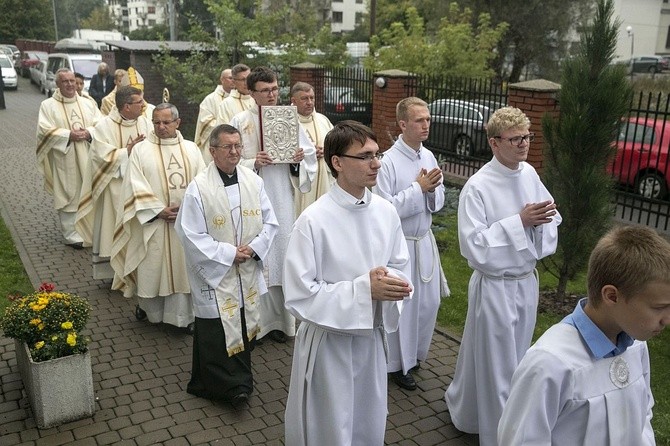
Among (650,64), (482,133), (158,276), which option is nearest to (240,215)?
(158,276)

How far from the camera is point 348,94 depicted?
49.3 feet

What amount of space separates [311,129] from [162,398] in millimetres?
3098

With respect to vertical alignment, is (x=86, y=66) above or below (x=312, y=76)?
below

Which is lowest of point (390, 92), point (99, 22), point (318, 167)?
point (318, 167)

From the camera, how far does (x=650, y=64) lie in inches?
1750

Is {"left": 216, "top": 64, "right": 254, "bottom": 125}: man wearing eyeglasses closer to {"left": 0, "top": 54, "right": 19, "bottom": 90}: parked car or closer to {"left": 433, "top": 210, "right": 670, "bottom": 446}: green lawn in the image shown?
{"left": 433, "top": 210, "right": 670, "bottom": 446}: green lawn

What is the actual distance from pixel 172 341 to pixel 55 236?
4.26 metres

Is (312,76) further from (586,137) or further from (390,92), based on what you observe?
(586,137)

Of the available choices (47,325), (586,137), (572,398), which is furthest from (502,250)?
(47,325)

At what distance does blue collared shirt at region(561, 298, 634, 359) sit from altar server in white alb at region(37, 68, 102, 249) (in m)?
7.87

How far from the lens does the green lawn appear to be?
5.04m

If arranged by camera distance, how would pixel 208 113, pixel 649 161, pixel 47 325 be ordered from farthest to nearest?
1. pixel 649 161
2. pixel 208 113
3. pixel 47 325

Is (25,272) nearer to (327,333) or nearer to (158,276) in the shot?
(158,276)

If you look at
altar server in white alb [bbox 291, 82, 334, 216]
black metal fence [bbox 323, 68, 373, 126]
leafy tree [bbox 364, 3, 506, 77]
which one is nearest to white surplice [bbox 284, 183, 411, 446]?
altar server in white alb [bbox 291, 82, 334, 216]
